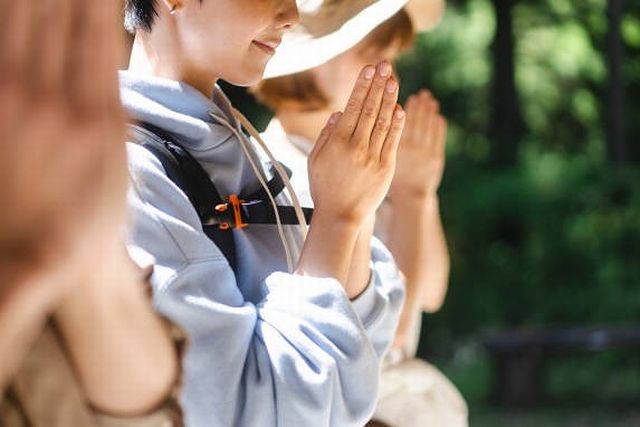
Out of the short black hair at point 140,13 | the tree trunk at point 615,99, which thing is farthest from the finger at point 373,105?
the tree trunk at point 615,99

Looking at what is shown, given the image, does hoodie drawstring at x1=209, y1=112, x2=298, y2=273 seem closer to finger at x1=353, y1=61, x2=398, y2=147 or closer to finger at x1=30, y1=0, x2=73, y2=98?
finger at x1=353, y1=61, x2=398, y2=147

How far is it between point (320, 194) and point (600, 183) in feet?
31.4

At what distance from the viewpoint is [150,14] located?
191 centimetres

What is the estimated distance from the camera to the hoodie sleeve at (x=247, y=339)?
5.31 ft

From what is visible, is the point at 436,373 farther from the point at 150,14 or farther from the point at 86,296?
the point at 86,296

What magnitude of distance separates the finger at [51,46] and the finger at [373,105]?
3.13 ft

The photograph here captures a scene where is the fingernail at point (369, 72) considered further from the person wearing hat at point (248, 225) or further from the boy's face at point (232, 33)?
the boy's face at point (232, 33)

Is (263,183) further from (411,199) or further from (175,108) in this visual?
(411,199)

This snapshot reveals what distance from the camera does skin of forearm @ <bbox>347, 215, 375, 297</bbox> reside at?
6.38 feet

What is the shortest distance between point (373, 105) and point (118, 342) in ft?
2.74

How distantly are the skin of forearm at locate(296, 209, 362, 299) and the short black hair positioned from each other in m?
0.37

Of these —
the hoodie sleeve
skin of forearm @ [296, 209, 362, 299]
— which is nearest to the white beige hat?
skin of forearm @ [296, 209, 362, 299]

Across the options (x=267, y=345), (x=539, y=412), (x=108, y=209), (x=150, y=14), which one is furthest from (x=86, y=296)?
(x=539, y=412)

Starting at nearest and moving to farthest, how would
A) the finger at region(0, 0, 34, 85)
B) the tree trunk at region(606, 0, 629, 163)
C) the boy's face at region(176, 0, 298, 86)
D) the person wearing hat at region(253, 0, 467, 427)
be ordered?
the finger at region(0, 0, 34, 85) → the boy's face at region(176, 0, 298, 86) → the person wearing hat at region(253, 0, 467, 427) → the tree trunk at region(606, 0, 629, 163)
